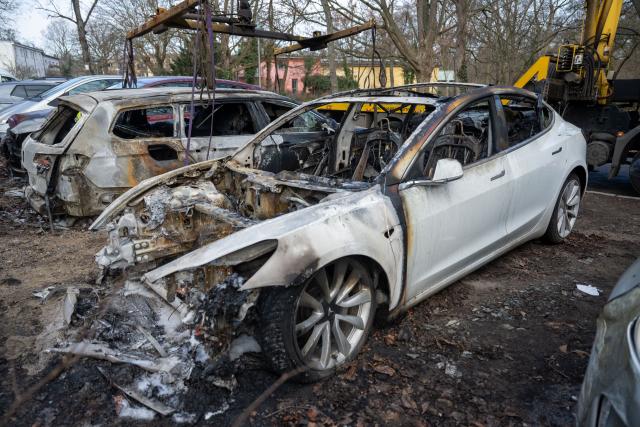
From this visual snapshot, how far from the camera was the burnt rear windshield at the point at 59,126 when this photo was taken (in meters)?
5.37

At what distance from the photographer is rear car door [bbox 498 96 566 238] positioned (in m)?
3.66

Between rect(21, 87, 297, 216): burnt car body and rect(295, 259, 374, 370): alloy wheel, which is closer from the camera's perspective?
rect(295, 259, 374, 370): alloy wheel

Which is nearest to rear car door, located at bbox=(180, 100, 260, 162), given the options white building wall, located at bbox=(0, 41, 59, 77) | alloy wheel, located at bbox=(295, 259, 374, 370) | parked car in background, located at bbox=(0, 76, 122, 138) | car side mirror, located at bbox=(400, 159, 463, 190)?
car side mirror, located at bbox=(400, 159, 463, 190)

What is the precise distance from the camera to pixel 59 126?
18.0 ft

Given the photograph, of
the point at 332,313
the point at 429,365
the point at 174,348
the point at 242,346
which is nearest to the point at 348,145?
the point at 332,313

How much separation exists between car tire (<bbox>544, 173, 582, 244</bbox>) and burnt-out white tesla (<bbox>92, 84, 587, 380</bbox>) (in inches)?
0.9

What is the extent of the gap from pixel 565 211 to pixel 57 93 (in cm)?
903

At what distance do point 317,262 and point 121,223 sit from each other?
1665 mm

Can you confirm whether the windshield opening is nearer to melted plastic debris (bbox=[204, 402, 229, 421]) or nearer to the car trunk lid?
melted plastic debris (bbox=[204, 402, 229, 421])

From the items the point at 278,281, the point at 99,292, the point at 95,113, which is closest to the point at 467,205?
the point at 278,281

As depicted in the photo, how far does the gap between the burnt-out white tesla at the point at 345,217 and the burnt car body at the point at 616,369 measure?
1181mm

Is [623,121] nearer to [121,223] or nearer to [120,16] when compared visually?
[121,223]

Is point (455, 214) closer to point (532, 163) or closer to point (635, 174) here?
point (532, 163)

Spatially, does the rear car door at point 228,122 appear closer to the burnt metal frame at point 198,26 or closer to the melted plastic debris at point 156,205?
the burnt metal frame at point 198,26
